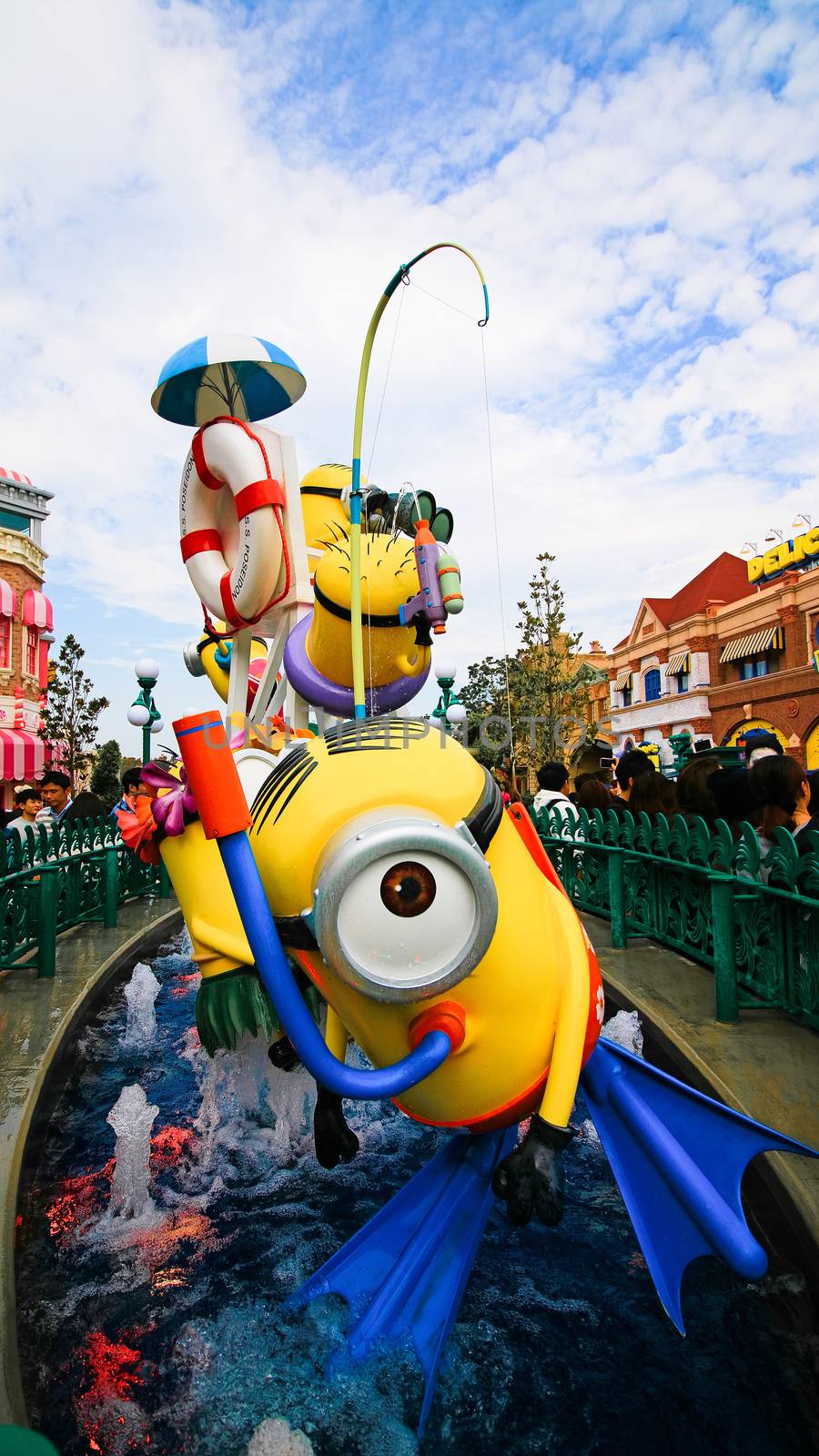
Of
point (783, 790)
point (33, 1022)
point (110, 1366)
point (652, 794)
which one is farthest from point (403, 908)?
point (652, 794)

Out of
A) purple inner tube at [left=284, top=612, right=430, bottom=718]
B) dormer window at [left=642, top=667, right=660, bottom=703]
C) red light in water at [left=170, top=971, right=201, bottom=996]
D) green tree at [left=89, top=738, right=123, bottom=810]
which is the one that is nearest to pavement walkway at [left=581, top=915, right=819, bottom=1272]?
purple inner tube at [left=284, top=612, right=430, bottom=718]

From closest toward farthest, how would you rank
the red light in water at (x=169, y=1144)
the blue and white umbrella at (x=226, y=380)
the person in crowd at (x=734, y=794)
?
the red light in water at (x=169, y=1144) < the blue and white umbrella at (x=226, y=380) < the person in crowd at (x=734, y=794)

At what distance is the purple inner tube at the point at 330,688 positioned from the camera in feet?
11.8

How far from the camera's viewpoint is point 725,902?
12.8 ft

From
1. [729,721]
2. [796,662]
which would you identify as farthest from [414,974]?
[729,721]

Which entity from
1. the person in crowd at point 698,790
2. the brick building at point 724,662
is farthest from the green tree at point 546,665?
the person in crowd at point 698,790

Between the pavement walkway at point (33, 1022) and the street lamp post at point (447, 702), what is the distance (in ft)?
11.4

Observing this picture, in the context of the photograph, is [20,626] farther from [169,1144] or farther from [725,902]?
[725,902]

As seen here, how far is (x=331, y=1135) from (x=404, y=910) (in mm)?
883

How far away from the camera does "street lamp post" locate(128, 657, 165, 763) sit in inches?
382

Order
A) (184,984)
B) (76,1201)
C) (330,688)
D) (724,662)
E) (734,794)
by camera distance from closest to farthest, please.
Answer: (76,1201) < (330,688) < (734,794) < (184,984) < (724,662)

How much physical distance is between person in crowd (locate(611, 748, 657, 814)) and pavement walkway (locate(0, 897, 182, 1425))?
14.0 feet

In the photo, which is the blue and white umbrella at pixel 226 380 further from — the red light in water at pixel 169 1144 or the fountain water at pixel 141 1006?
the fountain water at pixel 141 1006

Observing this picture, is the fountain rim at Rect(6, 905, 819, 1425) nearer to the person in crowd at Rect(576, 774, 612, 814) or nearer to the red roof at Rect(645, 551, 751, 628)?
the person in crowd at Rect(576, 774, 612, 814)
